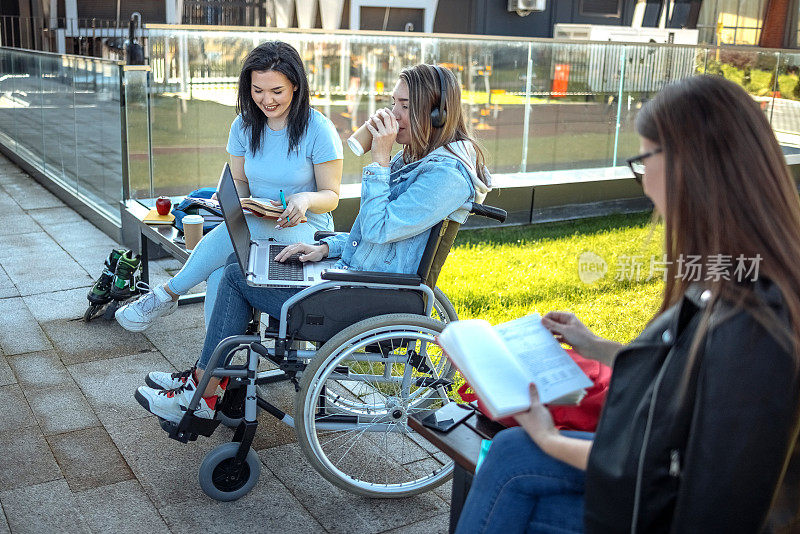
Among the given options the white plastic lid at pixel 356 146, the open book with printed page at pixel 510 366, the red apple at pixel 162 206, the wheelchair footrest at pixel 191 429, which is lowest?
the wheelchair footrest at pixel 191 429

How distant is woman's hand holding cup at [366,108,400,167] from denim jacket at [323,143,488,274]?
0.13 ft

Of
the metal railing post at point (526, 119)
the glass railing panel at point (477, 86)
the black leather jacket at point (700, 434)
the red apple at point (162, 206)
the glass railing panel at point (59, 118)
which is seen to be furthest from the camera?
the metal railing post at point (526, 119)

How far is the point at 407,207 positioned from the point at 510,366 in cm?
100

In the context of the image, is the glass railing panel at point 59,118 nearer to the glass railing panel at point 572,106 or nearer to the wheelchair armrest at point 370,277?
the glass railing panel at point 572,106

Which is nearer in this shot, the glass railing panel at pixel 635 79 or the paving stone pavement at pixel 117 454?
the paving stone pavement at pixel 117 454

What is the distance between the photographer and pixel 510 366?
71.4 inches

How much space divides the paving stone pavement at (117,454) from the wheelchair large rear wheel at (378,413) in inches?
5.4

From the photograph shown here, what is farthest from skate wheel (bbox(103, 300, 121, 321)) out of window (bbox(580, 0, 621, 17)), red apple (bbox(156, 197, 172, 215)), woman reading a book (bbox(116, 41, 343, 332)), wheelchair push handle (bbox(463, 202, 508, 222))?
window (bbox(580, 0, 621, 17))

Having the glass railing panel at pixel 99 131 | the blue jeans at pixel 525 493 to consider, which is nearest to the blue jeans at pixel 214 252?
the blue jeans at pixel 525 493

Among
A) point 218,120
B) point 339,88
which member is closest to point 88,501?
point 218,120

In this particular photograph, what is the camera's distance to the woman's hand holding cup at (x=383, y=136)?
278 centimetres

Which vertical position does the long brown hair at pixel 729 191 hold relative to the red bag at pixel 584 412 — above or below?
above

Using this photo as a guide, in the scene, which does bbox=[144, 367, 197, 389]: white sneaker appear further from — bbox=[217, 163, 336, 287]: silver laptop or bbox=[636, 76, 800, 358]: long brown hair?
bbox=[636, 76, 800, 358]: long brown hair

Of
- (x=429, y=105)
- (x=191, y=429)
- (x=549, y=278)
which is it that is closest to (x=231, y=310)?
(x=191, y=429)
